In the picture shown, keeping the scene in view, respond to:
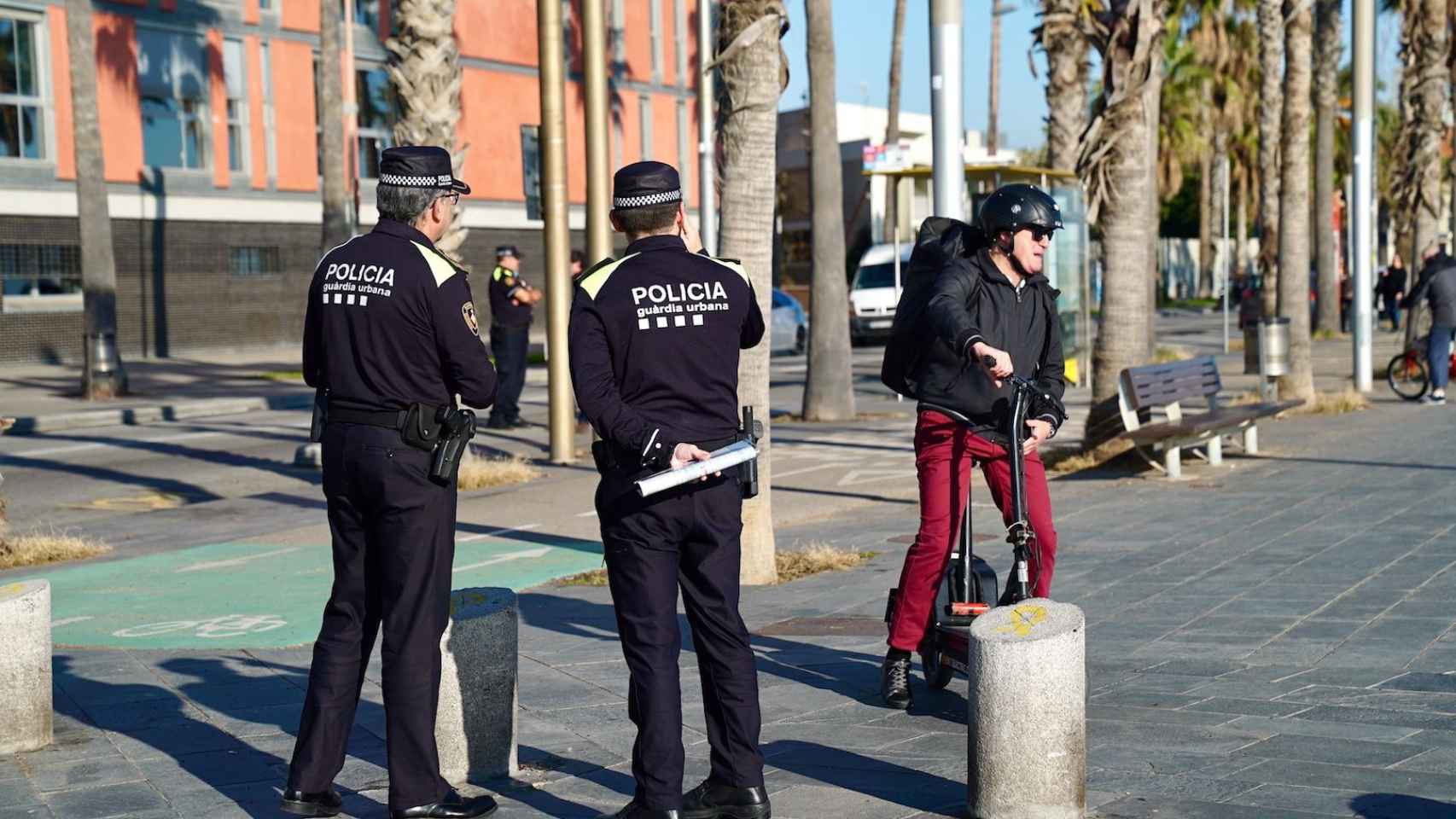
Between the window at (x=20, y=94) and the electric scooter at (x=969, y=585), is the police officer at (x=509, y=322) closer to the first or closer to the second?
the electric scooter at (x=969, y=585)

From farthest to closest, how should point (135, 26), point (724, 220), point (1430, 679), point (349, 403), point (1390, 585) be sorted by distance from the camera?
point (135, 26) → point (724, 220) → point (1390, 585) → point (1430, 679) → point (349, 403)

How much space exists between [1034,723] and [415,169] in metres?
2.40

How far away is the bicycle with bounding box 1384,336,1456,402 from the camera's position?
1808cm

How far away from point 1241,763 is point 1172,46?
48840 mm

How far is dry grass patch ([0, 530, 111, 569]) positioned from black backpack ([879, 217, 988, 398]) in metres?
6.35

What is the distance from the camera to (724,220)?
8656 mm

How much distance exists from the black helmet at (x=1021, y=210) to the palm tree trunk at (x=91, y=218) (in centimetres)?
1919

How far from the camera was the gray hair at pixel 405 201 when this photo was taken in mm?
4797

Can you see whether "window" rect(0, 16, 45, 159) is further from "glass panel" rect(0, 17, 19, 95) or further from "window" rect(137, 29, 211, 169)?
"window" rect(137, 29, 211, 169)

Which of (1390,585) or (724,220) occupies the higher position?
(724,220)

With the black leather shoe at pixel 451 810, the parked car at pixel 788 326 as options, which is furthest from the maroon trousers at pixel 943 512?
the parked car at pixel 788 326

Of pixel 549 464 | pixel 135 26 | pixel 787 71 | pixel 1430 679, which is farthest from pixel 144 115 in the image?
pixel 1430 679

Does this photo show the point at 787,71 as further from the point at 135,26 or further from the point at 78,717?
the point at 135,26

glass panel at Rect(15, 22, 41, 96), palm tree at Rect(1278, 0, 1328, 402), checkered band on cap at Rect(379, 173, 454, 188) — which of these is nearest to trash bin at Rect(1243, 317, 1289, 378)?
palm tree at Rect(1278, 0, 1328, 402)
